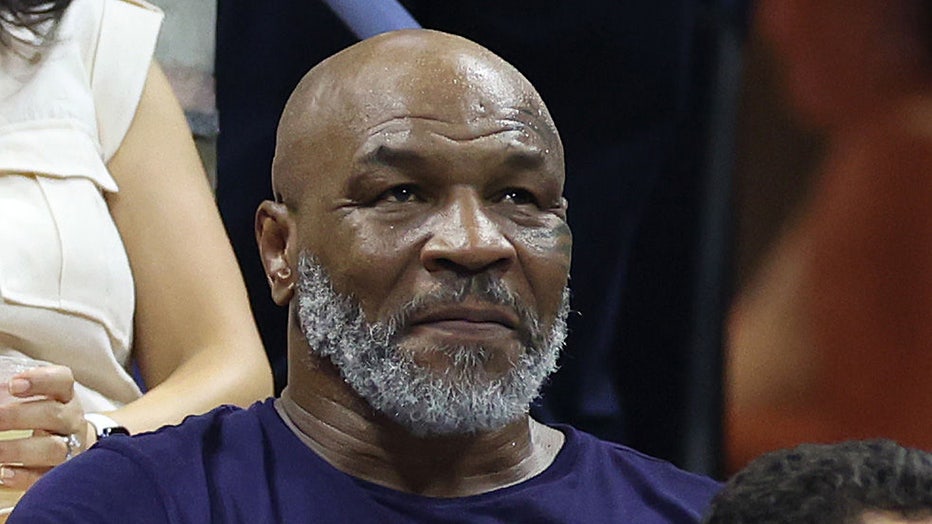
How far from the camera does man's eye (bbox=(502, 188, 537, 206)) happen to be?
4.40 ft

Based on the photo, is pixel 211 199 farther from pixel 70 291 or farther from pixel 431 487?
pixel 431 487

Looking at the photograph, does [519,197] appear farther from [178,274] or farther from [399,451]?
[178,274]

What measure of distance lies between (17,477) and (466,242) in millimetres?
408

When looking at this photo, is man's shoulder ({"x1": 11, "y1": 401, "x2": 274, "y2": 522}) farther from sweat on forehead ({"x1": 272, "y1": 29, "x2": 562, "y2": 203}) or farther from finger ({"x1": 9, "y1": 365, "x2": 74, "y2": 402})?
sweat on forehead ({"x1": 272, "y1": 29, "x2": 562, "y2": 203})

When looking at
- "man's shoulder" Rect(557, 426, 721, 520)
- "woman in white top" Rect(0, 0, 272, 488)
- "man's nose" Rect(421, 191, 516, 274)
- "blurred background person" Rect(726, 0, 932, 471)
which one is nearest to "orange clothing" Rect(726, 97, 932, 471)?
"blurred background person" Rect(726, 0, 932, 471)

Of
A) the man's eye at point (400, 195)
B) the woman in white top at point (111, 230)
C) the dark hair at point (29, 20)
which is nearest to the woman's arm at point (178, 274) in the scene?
the woman in white top at point (111, 230)

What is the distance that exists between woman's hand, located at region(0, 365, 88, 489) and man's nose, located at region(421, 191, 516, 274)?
31cm

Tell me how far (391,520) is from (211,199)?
1.79 feet

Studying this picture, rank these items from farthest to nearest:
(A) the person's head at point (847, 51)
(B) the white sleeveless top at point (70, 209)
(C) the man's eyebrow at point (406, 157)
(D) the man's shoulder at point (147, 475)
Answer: (A) the person's head at point (847, 51) → (B) the white sleeveless top at point (70, 209) → (C) the man's eyebrow at point (406, 157) → (D) the man's shoulder at point (147, 475)

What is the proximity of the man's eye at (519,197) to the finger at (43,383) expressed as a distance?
14.9 inches

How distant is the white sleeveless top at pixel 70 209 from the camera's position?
1535 mm

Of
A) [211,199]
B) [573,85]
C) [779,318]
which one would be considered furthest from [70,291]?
[779,318]

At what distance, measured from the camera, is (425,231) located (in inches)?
50.7

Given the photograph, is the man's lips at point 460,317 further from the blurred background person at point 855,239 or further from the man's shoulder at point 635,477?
the blurred background person at point 855,239
